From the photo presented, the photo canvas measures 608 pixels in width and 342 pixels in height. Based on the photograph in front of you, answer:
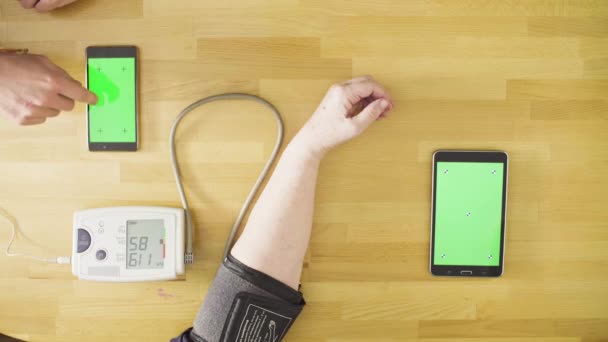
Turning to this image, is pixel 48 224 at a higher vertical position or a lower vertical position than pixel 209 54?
lower

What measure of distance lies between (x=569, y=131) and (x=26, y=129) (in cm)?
120

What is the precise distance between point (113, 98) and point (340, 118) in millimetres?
495

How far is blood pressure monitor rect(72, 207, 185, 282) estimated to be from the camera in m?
0.96

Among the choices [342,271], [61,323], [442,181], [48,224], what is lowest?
[61,323]

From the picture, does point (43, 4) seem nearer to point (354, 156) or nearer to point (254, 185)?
point (254, 185)

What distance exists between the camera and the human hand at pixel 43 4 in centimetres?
95

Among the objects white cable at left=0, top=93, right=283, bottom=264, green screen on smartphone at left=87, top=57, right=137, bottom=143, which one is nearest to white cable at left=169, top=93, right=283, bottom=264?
white cable at left=0, top=93, right=283, bottom=264

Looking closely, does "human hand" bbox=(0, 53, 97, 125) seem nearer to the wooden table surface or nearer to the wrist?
the wooden table surface

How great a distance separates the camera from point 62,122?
100 centimetres

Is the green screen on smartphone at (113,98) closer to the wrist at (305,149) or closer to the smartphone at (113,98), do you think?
the smartphone at (113,98)

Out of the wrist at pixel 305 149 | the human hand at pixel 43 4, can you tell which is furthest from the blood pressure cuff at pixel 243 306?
the human hand at pixel 43 4

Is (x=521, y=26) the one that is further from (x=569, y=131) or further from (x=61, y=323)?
(x=61, y=323)

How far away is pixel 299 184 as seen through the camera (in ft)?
2.97

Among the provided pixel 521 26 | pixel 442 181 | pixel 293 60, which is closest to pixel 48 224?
pixel 293 60
